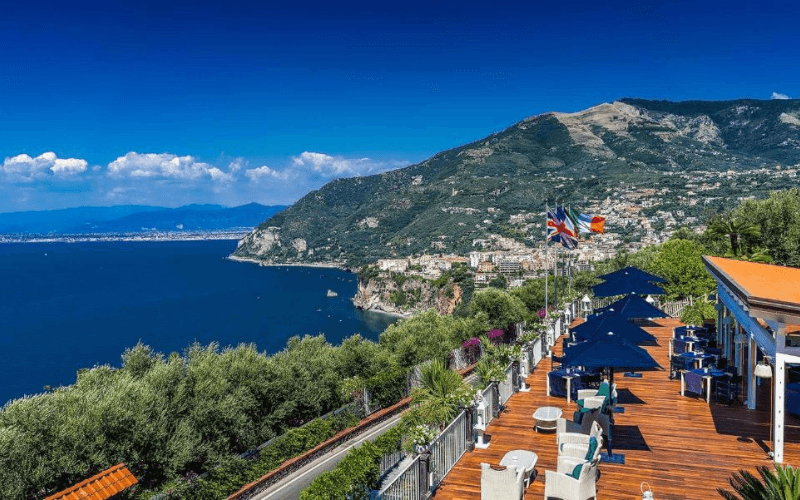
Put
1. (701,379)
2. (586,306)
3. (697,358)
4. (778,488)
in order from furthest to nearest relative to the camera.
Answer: (586,306)
(697,358)
(701,379)
(778,488)

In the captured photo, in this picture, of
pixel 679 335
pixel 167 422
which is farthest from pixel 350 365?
pixel 679 335

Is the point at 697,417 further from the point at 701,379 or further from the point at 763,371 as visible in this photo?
the point at 763,371

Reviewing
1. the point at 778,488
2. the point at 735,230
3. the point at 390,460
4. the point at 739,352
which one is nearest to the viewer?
the point at 778,488

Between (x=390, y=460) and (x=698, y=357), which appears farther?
(x=698, y=357)

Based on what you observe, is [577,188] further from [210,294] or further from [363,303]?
[210,294]

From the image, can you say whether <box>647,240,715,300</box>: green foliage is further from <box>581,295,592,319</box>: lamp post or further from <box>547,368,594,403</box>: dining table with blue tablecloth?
<box>547,368,594,403</box>: dining table with blue tablecloth

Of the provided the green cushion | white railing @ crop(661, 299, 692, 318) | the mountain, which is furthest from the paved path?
the mountain

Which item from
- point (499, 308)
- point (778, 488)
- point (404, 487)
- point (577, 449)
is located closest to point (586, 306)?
point (499, 308)
